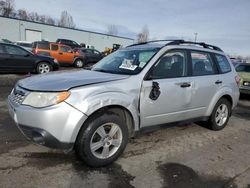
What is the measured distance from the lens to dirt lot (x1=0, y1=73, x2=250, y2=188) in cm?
335

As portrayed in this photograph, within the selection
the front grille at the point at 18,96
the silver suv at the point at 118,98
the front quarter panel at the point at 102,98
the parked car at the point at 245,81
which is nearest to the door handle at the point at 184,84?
the silver suv at the point at 118,98

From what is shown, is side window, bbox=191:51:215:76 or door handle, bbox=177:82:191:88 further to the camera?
side window, bbox=191:51:215:76

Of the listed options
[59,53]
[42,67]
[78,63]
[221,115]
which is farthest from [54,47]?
[221,115]

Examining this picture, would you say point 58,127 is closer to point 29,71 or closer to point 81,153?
point 81,153

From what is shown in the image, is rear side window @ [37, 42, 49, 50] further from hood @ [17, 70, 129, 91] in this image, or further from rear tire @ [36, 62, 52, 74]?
hood @ [17, 70, 129, 91]

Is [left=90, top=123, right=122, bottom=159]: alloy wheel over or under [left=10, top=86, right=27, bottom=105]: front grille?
under

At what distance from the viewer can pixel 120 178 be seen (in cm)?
344

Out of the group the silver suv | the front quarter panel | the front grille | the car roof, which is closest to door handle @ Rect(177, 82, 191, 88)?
the silver suv

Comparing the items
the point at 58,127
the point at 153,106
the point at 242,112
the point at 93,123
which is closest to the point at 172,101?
the point at 153,106

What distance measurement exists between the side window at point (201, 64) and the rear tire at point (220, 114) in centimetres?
73

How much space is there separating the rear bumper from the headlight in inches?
2.2

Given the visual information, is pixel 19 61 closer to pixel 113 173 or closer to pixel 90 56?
pixel 113 173

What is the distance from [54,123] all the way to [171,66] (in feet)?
7.21

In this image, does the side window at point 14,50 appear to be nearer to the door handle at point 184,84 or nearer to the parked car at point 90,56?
the parked car at point 90,56
